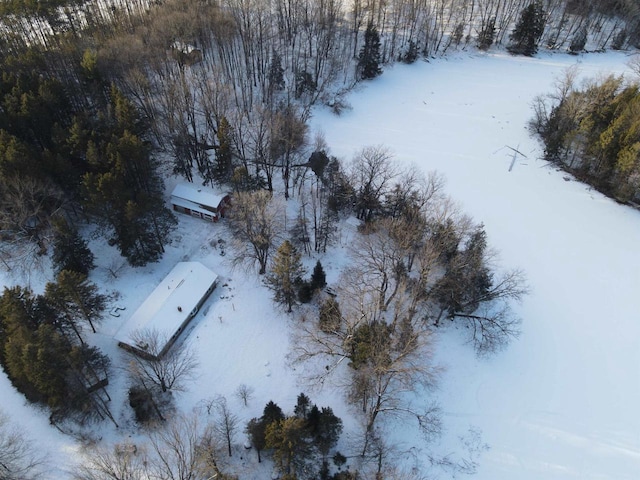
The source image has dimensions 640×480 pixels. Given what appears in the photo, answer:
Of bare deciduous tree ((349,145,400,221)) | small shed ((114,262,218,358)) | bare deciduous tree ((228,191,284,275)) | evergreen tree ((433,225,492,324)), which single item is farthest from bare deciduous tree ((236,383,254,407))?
bare deciduous tree ((349,145,400,221))

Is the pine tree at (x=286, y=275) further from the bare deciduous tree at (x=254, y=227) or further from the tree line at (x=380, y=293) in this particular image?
the bare deciduous tree at (x=254, y=227)

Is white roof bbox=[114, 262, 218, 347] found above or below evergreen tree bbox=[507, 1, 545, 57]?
below

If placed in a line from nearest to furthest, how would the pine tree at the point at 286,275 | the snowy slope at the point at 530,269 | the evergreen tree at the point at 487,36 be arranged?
the snowy slope at the point at 530,269 → the pine tree at the point at 286,275 → the evergreen tree at the point at 487,36

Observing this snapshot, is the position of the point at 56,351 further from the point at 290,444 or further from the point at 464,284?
the point at 464,284

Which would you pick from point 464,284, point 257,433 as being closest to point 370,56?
point 464,284

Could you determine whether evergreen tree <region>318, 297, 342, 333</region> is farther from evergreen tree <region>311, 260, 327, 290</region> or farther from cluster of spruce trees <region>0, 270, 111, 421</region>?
cluster of spruce trees <region>0, 270, 111, 421</region>

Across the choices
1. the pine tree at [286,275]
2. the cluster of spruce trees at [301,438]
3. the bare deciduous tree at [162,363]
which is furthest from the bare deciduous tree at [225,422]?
the pine tree at [286,275]
